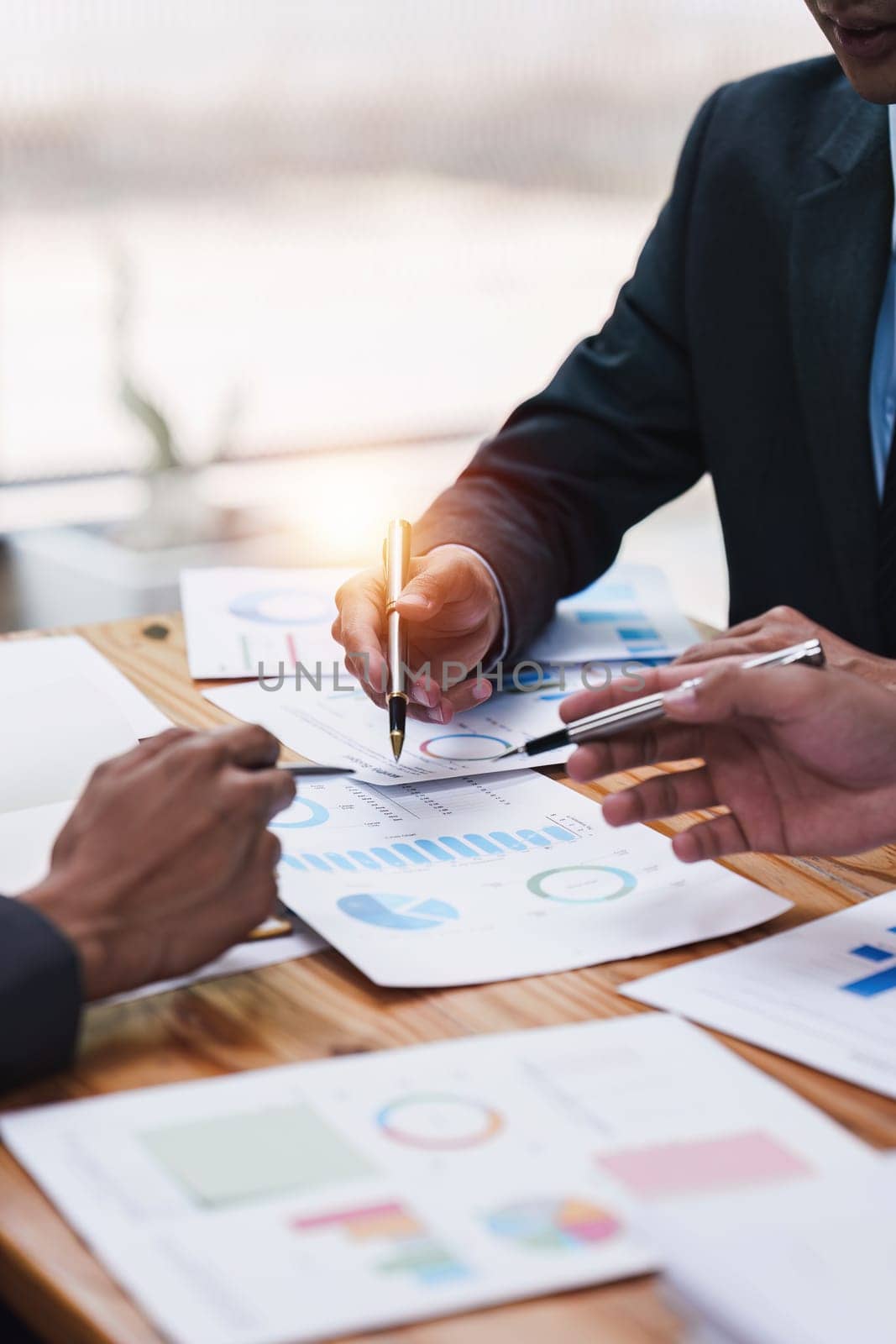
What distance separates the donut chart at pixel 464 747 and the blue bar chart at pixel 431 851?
13 centimetres

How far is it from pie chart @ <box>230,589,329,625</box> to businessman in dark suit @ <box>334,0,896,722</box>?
0.13 meters

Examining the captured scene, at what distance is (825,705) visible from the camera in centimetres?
80

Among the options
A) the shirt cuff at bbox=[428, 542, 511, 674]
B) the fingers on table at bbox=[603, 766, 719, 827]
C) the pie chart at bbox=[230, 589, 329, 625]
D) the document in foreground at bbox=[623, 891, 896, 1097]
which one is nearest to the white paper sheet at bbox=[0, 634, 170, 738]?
the pie chart at bbox=[230, 589, 329, 625]

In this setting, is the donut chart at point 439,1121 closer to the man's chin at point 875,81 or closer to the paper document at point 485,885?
the paper document at point 485,885

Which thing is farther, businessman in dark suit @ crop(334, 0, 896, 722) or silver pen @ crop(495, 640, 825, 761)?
businessman in dark suit @ crop(334, 0, 896, 722)

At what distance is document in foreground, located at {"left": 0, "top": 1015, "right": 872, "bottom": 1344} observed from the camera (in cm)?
51

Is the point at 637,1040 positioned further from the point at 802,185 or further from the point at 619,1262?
the point at 802,185

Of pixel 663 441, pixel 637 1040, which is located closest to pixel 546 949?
pixel 637 1040

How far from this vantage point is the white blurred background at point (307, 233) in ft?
7.23

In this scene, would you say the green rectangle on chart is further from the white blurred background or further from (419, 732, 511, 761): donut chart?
the white blurred background

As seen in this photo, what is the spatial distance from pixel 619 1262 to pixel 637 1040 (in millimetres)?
160

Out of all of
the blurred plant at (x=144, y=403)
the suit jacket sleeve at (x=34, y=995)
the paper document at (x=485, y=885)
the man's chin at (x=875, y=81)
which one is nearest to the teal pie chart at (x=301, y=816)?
the paper document at (x=485, y=885)

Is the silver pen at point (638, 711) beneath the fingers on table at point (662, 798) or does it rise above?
above

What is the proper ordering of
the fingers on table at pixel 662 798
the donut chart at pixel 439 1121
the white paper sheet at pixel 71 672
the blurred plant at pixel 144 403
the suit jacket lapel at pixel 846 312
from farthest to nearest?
the blurred plant at pixel 144 403
the suit jacket lapel at pixel 846 312
the white paper sheet at pixel 71 672
the fingers on table at pixel 662 798
the donut chart at pixel 439 1121
